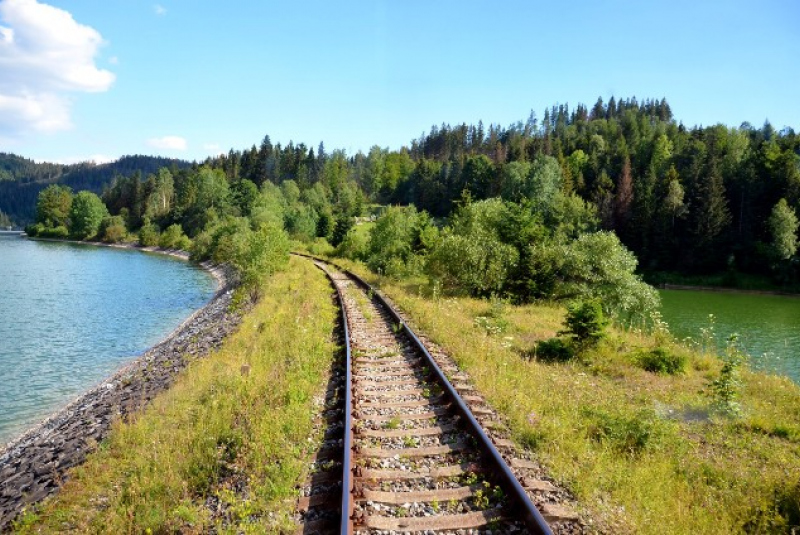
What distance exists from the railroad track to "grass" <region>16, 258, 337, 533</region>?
445 mm

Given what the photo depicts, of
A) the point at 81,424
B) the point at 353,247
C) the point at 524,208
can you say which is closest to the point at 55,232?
the point at 353,247

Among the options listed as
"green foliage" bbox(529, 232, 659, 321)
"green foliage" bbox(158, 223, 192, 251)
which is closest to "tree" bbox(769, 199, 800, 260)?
"green foliage" bbox(529, 232, 659, 321)

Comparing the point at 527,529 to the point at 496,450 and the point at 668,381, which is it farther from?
the point at 668,381

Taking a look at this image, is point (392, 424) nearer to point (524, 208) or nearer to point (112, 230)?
point (524, 208)

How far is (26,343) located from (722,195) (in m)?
79.7

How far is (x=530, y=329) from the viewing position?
58.5ft

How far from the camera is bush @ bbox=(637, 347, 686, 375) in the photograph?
1327cm

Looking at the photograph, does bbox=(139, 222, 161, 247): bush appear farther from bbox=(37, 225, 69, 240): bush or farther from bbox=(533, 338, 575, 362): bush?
bbox=(533, 338, 575, 362): bush

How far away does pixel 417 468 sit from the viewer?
6176 millimetres

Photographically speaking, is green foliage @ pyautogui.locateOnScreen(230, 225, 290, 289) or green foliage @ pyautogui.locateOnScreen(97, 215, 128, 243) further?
green foliage @ pyautogui.locateOnScreen(97, 215, 128, 243)

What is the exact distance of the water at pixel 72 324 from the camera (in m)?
16.8

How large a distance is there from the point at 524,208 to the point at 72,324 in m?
26.6

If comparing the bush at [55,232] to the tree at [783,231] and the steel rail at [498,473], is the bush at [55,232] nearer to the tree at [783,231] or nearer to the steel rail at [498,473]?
the steel rail at [498,473]

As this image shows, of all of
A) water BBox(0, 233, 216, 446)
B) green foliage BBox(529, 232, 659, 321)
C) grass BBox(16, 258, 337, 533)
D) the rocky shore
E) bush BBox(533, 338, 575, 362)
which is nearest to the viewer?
grass BBox(16, 258, 337, 533)
